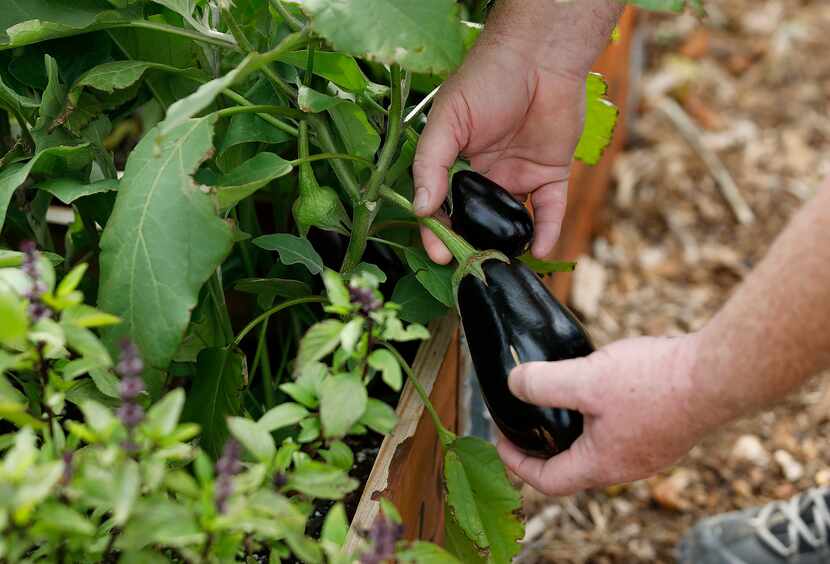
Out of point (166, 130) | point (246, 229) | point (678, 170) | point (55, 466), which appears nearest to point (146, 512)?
point (55, 466)

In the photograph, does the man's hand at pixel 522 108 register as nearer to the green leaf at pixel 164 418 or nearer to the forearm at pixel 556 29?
the forearm at pixel 556 29

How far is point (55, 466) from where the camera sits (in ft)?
2.10

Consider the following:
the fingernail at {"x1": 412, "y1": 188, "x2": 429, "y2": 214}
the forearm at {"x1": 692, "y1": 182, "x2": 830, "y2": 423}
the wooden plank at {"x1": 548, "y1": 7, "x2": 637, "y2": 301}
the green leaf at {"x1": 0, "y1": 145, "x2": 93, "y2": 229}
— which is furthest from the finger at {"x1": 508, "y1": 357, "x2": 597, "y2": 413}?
the wooden plank at {"x1": 548, "y1": 7, "x2": 637, "y2": 301}

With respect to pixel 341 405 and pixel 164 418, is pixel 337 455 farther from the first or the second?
pixel 164 418

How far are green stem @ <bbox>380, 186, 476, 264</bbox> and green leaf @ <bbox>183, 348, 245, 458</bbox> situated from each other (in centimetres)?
23

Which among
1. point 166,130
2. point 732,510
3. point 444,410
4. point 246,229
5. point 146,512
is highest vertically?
point 166,130

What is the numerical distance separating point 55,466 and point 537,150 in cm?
80

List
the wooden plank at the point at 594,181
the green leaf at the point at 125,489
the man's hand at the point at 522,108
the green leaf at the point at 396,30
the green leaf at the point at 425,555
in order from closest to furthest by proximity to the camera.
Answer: the green leaf at the point at 125,489 → the green leaf at the point at 425,555 → the green leaf at the point at 396,30 → the man's hand at the point at 522,108 → the wooden plank at the point at 594,181

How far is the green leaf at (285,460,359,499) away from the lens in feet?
2.43

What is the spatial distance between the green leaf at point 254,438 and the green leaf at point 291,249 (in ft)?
1.09

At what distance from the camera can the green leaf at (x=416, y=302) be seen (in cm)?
114

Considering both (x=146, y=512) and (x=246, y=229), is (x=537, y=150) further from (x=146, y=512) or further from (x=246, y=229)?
(x=146, y=512)

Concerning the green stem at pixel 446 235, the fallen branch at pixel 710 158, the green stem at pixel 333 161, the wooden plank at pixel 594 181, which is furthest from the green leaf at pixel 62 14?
the fallen branch at pixel 710 158

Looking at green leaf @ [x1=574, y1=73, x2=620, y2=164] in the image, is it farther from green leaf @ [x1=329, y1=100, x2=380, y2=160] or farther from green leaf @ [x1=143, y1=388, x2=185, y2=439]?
green leaf @ [x1=143, y1=388, x2=185, y2=439]
